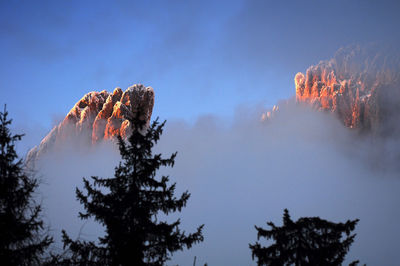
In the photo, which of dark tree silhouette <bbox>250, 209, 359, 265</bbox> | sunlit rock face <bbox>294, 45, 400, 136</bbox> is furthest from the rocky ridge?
dark tree silhouette <bbox>250, 209, 359, 265</bbox>

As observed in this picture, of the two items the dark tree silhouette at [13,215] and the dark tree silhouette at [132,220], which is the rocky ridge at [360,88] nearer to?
the dark tree silhouette at [132,220]

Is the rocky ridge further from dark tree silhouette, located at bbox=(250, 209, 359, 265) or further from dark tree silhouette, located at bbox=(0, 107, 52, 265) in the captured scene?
dark tree silhouette, located at bbox=(0, 107, 52, 265)

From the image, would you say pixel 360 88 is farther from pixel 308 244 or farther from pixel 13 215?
pixel 13 215

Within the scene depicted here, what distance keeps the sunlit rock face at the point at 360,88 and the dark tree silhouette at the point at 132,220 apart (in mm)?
129872

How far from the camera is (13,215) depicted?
9477 millimetres

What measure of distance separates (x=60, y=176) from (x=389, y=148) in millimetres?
137822

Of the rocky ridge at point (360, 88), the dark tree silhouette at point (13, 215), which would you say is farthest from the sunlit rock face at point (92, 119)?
the dark tree silhouette at point (13, 215)

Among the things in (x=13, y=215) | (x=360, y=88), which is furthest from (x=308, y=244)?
(x=360, y=88)

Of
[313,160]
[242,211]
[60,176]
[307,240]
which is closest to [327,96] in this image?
[313,160]

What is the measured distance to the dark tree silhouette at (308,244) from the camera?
1115cm

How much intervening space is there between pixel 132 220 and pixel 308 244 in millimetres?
6915

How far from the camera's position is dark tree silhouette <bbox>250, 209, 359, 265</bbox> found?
1115cm

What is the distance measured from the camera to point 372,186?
15712 cm

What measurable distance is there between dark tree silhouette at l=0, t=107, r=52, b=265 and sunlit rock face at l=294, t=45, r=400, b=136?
133m
